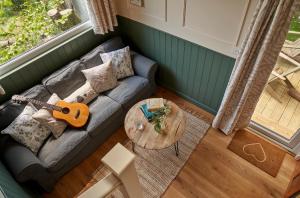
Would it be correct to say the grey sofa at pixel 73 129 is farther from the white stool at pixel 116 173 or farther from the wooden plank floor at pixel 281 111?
the white stool at pixel 116 173

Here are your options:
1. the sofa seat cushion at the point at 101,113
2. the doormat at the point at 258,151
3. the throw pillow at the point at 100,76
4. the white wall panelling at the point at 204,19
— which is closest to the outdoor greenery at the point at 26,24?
the throw pillow at the point at 100,76

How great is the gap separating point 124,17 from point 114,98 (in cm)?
119

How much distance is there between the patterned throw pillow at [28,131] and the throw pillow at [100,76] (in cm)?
72

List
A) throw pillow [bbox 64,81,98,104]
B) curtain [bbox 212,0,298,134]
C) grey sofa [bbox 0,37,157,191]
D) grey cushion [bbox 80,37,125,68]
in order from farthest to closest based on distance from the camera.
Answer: grey cushion [bbox 80,37,125,68] < throw pillow [bbox 64,81,98,104] < grey sofa [bbox 0,37,157,191] < curtain [bbox 212,0,298,134]

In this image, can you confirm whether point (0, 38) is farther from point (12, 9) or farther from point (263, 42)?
point (263, 42)

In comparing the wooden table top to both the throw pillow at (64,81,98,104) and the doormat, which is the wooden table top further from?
the doormat

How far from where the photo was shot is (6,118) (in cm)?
214

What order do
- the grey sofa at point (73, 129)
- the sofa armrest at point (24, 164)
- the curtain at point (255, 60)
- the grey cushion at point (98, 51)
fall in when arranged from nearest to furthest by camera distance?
the curtain at point (255, 60) → the sofa armrest at point (24, 164) → the grey sofa at point (73, 129) → the grey cushion at point (98, 51)

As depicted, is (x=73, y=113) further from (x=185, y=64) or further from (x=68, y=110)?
(x=185, y=64)

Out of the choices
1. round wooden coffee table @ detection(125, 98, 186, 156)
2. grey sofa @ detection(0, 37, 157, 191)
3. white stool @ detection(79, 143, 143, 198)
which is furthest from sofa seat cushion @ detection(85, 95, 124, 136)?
white stool @ detection(79, 143, 143, 198)

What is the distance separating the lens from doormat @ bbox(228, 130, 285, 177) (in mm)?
2344

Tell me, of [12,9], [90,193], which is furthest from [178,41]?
[90,193]

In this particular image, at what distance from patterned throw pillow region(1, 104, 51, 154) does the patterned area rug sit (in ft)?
2.30

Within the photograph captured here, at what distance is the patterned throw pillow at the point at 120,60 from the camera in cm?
274
